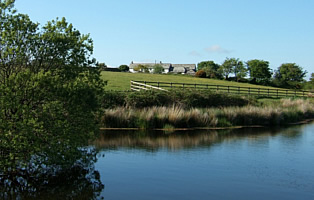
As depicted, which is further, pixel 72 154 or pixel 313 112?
pixel 313 112

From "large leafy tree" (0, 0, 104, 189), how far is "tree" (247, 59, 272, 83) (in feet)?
329

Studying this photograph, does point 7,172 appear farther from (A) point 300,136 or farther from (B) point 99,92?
(A) point 300,136

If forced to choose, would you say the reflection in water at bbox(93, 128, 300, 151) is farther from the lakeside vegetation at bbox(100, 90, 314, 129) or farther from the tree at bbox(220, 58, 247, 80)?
the tree at bbox(220, 58, 247, 80)

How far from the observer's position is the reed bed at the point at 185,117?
79.2 feet

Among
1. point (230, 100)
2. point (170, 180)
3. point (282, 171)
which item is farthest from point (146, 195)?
point (230, 100)

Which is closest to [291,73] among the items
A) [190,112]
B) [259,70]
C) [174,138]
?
[259,70]

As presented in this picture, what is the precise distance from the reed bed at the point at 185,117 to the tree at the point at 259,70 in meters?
80.7

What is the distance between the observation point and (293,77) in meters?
→ 113

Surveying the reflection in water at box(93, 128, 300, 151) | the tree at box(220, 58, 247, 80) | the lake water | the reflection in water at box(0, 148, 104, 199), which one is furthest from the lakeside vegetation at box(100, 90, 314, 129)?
the tree at box(220, 58, 247, 80)

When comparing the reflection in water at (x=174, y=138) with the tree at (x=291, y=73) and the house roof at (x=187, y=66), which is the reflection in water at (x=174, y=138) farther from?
the house roof at (x=187, y=66)

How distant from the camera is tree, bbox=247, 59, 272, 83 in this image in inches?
4296

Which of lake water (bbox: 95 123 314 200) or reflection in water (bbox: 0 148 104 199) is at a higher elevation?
reflection in water (bbox: 0 148 104 199)

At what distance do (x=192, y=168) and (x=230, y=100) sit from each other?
20675 millimetres

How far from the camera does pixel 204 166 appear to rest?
14031 mm
